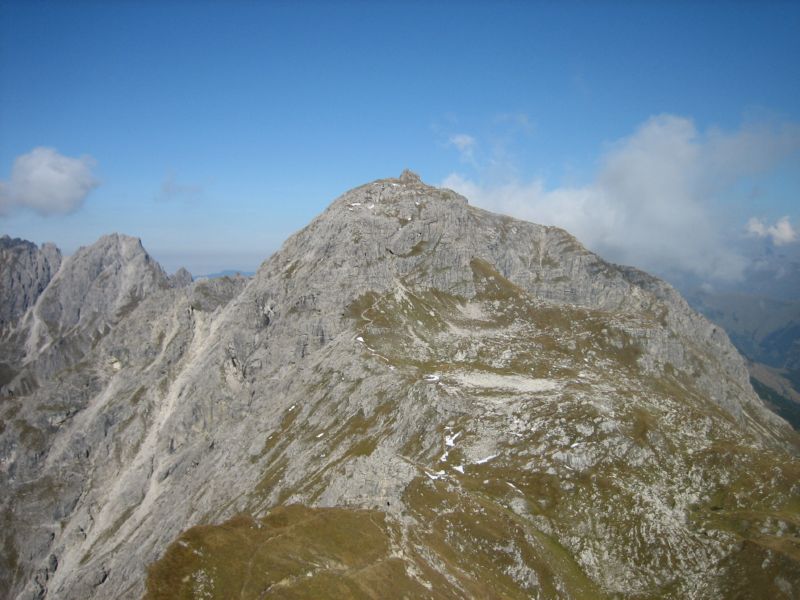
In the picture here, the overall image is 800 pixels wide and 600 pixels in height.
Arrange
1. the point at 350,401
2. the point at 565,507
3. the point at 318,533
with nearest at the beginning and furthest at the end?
the point at 318,533, the point at 565,507, the point at 350,401

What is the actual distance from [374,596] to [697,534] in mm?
55959

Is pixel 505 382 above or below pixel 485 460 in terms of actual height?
above

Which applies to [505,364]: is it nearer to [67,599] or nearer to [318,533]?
[318,533]

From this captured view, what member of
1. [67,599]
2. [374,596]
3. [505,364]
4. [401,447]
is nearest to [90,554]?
[67,599]

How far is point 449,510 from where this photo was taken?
7738 centimetres

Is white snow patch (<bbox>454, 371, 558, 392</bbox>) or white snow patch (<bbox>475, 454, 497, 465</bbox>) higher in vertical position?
white snow patch (<bbox>454, 371, 558, 392</bbox>)

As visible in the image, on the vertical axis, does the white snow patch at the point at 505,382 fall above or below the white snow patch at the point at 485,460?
above

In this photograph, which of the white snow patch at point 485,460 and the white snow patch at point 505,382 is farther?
the white snow patch at point 505,382

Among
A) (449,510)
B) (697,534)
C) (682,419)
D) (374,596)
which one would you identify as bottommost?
(374,596)

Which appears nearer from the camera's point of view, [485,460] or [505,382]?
[485,460]

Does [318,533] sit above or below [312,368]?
below

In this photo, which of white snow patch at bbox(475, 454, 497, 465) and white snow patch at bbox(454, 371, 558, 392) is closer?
white snow patch at bbox(475, 454, 497, 465)

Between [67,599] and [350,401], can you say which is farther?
[67,599]

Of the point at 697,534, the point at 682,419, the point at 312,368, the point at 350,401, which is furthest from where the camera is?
the point at 312,368
